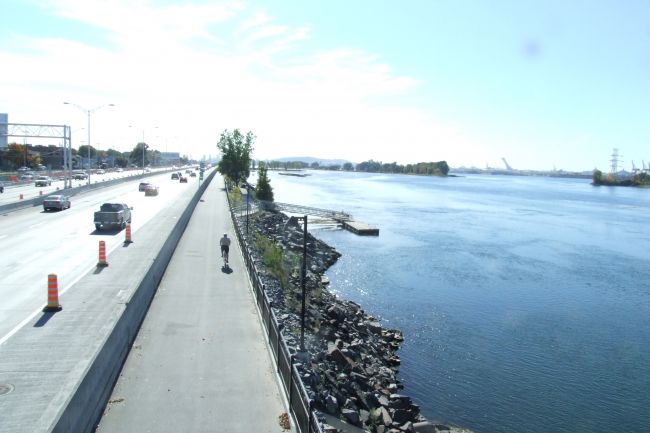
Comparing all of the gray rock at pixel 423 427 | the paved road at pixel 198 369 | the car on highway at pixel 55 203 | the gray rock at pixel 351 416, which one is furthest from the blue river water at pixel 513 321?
the car on highway at pixel 55 203

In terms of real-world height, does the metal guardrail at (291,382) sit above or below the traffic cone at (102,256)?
below

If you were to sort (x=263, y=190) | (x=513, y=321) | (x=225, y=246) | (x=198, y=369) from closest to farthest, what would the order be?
(x=198, y=369) < (x=225, y=246) < (x=513, y=321) < (x=263, y=190)

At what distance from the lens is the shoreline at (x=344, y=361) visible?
46.3 ft

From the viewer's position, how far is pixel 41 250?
25.3 meters

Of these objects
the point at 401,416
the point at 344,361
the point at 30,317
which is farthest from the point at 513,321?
the point at 30,317

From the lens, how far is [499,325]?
27219 millimetres

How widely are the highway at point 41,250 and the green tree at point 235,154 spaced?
35444 millimetres

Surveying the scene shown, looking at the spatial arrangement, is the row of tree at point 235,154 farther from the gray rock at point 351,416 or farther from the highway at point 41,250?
the gray rock at point 351,416

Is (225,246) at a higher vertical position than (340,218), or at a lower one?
higher

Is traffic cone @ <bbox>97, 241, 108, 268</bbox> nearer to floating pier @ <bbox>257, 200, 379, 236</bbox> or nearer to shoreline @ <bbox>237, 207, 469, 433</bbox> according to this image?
shoreline @ <bbox>237, 207, 469, 433</bbox>

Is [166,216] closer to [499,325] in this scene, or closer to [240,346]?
[499,325]

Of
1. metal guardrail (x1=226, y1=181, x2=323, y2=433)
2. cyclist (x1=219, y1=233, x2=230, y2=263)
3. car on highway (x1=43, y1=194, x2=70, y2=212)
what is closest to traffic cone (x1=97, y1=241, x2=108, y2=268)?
cyclist (x1=219, y1=233, x2=230, y2=263)

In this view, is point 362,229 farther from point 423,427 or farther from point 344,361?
point 423,427

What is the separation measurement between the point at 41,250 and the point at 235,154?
190 feet
